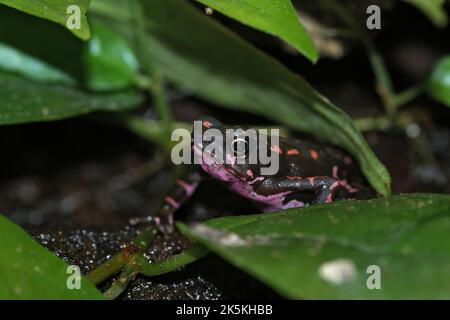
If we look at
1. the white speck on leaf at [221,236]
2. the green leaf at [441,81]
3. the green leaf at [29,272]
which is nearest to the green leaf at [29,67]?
the green leaf at [29,272]

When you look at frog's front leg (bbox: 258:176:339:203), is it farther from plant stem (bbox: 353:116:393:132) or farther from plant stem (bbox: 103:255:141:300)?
plant stem (bbox: 353:116:393:132)

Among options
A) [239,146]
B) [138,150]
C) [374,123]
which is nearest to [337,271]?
[239,146]

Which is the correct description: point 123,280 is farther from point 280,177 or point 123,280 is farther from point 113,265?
point 280,177

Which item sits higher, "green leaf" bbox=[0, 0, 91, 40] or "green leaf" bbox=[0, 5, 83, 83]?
"green leaf" bbox=[0, 5, 83, 83]

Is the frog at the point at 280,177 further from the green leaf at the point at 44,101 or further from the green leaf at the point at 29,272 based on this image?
the green leaf at the point at 29,272

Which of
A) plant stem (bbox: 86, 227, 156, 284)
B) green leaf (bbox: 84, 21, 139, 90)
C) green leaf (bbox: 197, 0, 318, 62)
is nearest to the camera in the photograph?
green leaf (bbox: 197, 0, 318, 62)

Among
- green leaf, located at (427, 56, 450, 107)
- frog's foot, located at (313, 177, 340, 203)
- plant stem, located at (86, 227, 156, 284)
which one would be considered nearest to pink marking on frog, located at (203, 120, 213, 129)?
frog's foot, located at (313, 177, 340, 203)
